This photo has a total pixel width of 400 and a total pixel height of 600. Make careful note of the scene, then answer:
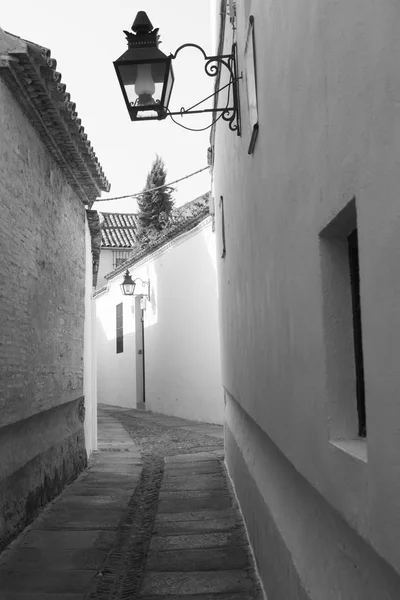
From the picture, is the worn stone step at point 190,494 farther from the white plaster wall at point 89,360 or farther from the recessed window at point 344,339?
the recessed window at point 344,339

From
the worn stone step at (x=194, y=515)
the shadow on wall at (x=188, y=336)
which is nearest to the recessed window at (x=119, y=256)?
the shadow on wall at (x=188, y=336)

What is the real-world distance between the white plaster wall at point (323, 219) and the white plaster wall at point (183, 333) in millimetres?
9547

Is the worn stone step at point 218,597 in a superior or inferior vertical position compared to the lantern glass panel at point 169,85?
inferior

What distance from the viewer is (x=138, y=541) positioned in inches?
229

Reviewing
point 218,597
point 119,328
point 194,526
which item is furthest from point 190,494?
point 119,328

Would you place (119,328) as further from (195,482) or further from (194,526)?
(194,526)

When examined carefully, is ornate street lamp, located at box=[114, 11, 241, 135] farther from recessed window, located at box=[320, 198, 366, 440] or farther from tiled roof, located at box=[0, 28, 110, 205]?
recessed window, located at box=[320, 198, 366, 440]

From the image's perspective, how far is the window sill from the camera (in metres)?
2.04

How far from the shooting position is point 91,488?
8055 mm

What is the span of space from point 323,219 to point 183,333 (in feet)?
43.6

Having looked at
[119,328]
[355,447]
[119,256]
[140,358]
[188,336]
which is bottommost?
[355,447]

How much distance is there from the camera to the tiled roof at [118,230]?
102 ft

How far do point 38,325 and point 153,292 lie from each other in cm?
1147

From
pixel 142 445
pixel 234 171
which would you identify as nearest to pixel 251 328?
pixel 234 171
